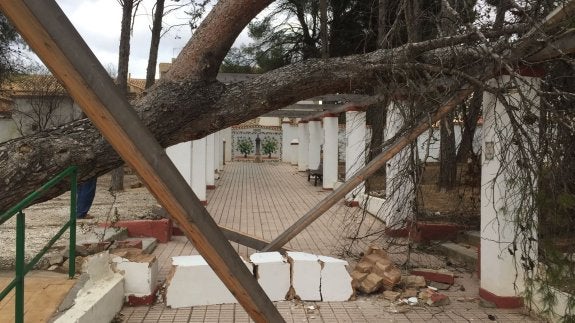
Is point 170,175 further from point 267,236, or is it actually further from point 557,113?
point 267,236

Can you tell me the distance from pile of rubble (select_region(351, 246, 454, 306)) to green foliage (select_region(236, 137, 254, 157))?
29.6 meters

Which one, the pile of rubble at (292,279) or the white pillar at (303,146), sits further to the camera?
the white pillar at (303,146)

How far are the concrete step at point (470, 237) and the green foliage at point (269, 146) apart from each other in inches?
1094

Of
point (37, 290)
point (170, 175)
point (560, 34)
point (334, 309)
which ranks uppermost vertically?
point (560, 34)

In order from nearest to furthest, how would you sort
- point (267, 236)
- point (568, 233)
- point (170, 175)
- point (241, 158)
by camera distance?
point (170, 175) → point (568, 233) → point (267, 236) → point (241, 158)

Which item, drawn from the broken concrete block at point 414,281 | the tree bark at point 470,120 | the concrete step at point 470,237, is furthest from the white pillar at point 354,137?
the broken concrete block at point 414,281

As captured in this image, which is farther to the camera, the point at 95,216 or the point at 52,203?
the point at 52,203

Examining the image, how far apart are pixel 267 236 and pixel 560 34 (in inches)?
235

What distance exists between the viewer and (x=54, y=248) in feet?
21.7

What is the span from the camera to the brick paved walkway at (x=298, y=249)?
17.0ft

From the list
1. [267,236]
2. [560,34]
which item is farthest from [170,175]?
[267,236]

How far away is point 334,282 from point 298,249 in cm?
256

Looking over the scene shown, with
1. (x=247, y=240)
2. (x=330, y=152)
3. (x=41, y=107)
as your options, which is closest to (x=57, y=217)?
(x=247, y=240)

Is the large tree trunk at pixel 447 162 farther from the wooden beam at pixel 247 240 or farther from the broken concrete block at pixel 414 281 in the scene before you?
the wooden beam at pixel 247 240
